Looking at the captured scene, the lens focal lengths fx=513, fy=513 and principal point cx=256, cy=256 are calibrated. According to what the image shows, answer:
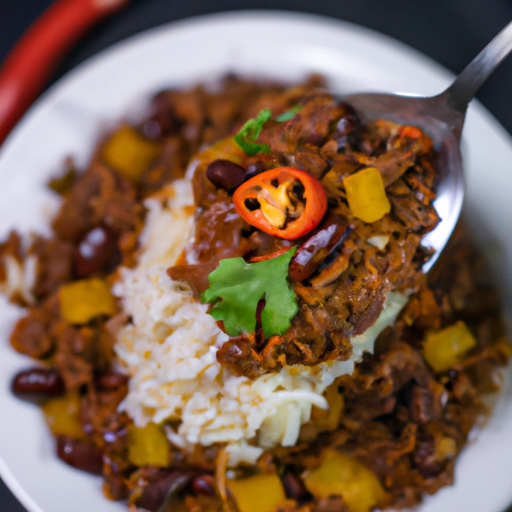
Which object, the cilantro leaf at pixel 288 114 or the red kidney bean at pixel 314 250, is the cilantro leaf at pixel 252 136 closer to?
the cilantro leaf at pixel 288 114

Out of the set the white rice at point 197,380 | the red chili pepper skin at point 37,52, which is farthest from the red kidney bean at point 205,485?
the red chili pepper skin at point 37,52

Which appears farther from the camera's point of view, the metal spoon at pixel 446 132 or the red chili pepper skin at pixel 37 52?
the red chili pepper skin at pixel 37 52

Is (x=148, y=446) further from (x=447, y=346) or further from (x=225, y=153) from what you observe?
(x=447, y=346)

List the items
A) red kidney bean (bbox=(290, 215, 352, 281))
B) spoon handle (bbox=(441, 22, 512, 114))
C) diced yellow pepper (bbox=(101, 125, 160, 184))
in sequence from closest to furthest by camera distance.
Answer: red kidney bean (bbox=(290, 215, 352, 281)) → spoon handle (bbox=(441, 22, 512, 114)) → diced yellow pepper (bbox=(101, 125, 160, 184))

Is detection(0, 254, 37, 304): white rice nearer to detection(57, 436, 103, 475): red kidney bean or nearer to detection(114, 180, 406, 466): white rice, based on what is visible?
detection(114, 180, 406, 466): white rice

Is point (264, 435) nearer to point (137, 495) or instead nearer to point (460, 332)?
point (137, 495)

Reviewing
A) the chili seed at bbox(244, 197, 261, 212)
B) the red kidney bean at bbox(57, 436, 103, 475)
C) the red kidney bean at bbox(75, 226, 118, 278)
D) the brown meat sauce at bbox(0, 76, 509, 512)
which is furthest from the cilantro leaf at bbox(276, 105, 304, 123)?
the red kidney bean at bbox(57, 436, 103, 475)

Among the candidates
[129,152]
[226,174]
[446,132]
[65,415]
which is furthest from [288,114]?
[65,415]
